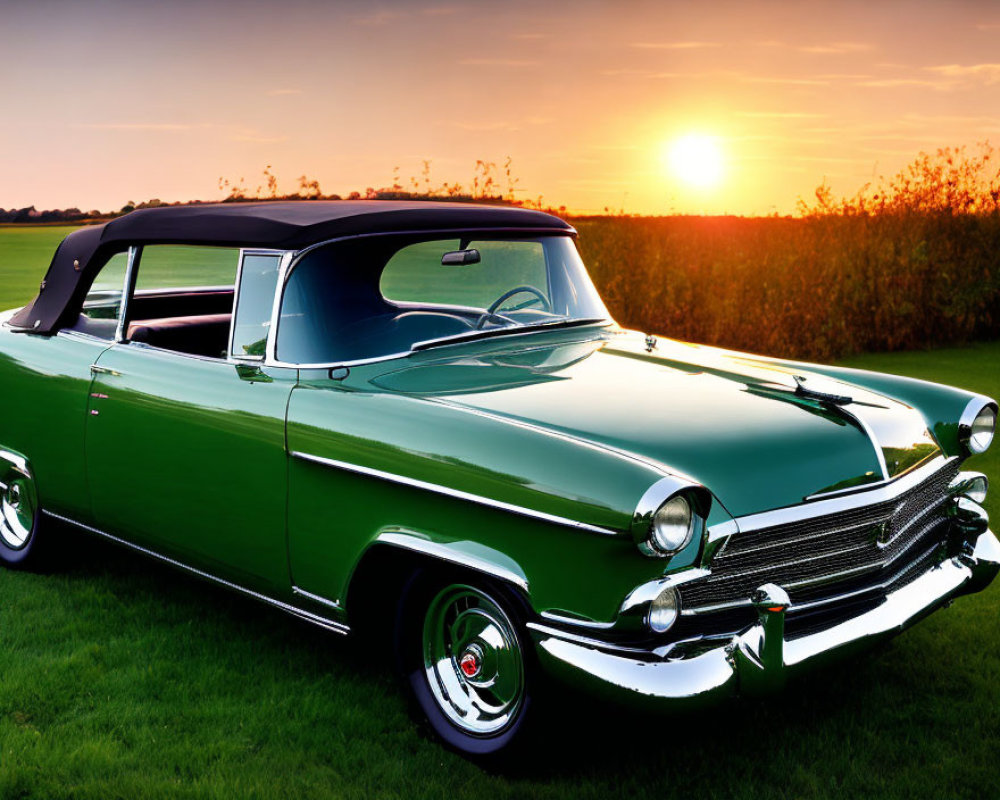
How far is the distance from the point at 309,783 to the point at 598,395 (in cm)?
159

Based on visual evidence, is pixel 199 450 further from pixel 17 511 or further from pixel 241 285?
pixel 17 511

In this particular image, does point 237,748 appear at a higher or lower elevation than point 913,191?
lower

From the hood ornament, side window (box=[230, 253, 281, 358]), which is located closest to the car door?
side window (box=[230, 253, 281, 358])

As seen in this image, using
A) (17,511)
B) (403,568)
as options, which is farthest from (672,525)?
(17,511)

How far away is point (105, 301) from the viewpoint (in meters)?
5.16

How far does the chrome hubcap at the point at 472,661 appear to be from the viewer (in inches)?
131

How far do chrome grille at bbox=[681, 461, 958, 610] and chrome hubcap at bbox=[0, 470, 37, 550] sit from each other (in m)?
3.73

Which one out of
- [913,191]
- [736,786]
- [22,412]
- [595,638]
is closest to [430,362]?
[595,638]

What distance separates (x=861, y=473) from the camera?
3488 mm

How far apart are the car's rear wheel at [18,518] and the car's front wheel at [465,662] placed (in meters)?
2.62

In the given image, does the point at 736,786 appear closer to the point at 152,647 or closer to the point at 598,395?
the point at 598,395

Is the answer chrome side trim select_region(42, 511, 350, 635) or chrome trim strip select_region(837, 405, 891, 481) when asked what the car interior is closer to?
chrome side trim select_region(42, 511, 350, 635)

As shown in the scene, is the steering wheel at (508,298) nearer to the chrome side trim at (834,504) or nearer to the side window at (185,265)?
the side window at (185,265)

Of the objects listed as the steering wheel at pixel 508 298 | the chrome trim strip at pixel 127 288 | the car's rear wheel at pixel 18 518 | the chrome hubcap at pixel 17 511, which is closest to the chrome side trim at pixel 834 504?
the steering wheel at pixel 508 298
